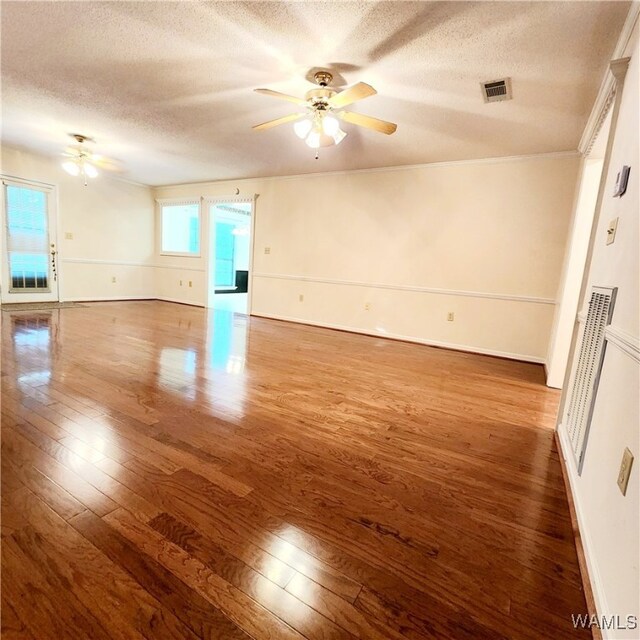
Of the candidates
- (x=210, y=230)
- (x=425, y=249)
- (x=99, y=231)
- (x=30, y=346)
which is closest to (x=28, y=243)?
(x=99, y=231)

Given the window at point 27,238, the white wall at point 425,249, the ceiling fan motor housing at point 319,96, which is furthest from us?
the window at point 27,238

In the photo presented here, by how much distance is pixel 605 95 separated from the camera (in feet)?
7.83

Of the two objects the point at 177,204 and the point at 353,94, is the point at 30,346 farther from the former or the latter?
the point at 177,204

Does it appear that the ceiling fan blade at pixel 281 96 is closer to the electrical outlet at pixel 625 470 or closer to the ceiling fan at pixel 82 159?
the electrical outlet at pixel 625 470

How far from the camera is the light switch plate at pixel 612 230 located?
161 centimetres

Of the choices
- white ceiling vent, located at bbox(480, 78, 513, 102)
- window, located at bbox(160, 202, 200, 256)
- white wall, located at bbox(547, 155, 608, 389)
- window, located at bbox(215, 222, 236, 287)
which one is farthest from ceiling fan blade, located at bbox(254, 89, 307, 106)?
window, located at bbox(215, 222, 236, 287)

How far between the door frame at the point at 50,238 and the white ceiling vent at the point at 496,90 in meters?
6.74

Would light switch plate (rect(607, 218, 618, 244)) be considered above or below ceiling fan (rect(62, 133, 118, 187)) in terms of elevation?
below

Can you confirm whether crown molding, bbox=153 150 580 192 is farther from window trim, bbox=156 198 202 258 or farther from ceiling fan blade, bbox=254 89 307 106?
ceiling fan blade, bbox=254 89 307 106

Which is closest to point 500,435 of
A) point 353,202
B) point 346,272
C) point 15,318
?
point 346,272

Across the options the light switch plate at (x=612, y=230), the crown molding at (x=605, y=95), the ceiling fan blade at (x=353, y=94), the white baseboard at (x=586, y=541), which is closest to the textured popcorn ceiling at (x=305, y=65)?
the crown molding at (x=605, y=95)

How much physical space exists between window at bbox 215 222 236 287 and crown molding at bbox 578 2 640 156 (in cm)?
915

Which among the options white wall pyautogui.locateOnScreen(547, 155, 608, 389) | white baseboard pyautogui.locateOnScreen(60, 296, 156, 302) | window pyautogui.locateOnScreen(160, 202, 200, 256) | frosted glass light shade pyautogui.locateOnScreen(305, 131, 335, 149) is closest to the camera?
frosted glass light shade pyautogui.locateOnScreen(305, 131, 335, 149)

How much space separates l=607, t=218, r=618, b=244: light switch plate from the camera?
1.61 m
